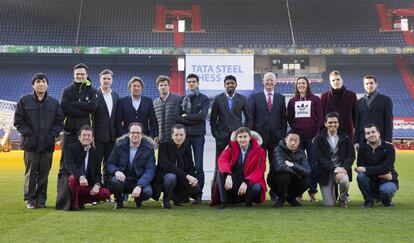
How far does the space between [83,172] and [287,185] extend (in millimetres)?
2506

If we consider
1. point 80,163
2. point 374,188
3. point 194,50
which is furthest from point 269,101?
point 194,50

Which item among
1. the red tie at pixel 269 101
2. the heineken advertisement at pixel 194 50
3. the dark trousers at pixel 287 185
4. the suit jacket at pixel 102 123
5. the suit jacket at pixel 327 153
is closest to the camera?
the dark trousers at pixel 287 185

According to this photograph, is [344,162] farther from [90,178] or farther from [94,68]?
[94,68]

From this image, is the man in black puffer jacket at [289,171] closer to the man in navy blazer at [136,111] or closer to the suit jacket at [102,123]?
the man in navy blazer at [136,111]

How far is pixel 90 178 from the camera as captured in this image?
225 inches

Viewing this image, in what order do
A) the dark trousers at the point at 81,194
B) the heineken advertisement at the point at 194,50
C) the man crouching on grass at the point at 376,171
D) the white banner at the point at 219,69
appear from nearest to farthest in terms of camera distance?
the dark trousers at the point at 81,194 → the man crouching on grass at the point at 376,171 → the white banner at the point at 219,69 → the heineken advertisement at the point at 194,50

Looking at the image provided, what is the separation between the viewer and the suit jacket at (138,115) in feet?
21.0

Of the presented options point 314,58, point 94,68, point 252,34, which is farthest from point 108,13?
point 314,58

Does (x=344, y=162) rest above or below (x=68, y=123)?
below

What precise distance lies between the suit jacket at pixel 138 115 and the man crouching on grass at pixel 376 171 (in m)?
2.77

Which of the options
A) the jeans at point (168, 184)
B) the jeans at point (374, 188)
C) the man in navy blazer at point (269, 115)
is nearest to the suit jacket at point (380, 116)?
the jeans at point (374, 188)

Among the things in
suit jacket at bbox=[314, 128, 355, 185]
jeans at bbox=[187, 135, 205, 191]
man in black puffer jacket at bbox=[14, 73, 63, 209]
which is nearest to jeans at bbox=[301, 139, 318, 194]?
suit jacket at bbox=[314, 128, 355, 185]

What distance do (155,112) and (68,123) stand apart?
1.23m

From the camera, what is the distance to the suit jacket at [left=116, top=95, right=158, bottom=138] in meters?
6.41
